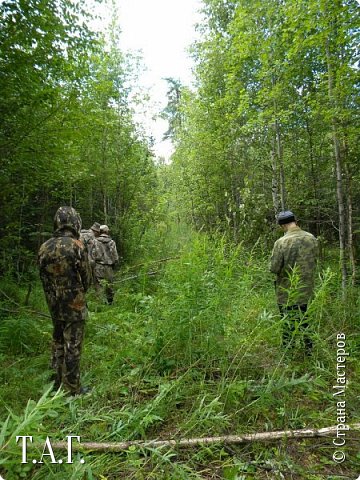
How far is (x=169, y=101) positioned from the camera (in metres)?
25.7

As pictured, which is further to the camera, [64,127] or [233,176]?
[233,176]

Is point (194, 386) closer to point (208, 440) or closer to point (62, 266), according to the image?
point (208, 440)

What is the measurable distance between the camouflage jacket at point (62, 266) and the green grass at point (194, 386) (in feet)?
3.45

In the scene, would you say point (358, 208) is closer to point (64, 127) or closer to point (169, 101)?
point (64, 127)

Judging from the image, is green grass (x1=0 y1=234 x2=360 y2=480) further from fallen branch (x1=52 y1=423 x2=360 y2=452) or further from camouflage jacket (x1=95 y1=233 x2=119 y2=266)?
camouflage jacket (x1=95 y1=233 x2=119 y2=266)

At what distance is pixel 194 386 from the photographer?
3146 mm

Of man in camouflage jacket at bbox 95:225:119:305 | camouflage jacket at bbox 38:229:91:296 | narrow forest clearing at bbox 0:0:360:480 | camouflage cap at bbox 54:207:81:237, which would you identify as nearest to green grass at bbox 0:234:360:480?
narrow forest clearing at bbox 0:0:360:480

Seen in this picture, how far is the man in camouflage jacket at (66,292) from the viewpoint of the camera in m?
3.43

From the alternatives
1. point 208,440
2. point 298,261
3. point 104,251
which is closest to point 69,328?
point 208,440

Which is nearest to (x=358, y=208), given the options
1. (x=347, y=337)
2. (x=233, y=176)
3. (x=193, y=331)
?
(x=233, y=176)

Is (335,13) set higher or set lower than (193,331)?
higher

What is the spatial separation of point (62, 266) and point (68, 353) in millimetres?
1006

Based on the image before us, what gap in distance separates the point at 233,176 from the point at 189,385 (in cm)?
888

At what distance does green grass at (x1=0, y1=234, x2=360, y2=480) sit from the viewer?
2330mm
